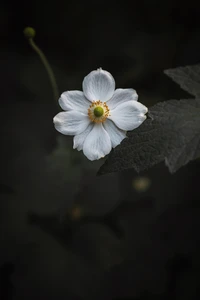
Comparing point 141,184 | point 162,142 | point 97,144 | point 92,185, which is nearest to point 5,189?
point 92,185

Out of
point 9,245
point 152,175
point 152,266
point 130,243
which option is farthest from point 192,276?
point 9,245

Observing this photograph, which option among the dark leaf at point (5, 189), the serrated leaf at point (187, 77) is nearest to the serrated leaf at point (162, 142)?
the serrated leaf at point (187, 77)

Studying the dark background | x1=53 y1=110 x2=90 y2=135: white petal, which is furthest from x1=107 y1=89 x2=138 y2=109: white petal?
the dark background

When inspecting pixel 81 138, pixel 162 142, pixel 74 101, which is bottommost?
pixel 162 142

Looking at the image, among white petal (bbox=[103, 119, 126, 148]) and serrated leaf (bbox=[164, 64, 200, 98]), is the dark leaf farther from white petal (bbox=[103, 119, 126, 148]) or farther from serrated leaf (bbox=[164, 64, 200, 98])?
serrated leaf (bbox=[164, 64, 200, 98])

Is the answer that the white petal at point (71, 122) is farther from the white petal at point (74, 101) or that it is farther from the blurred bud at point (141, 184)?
the blurred bud at point (141, 184)

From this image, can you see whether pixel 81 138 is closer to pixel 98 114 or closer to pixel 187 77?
pixel 98 114
